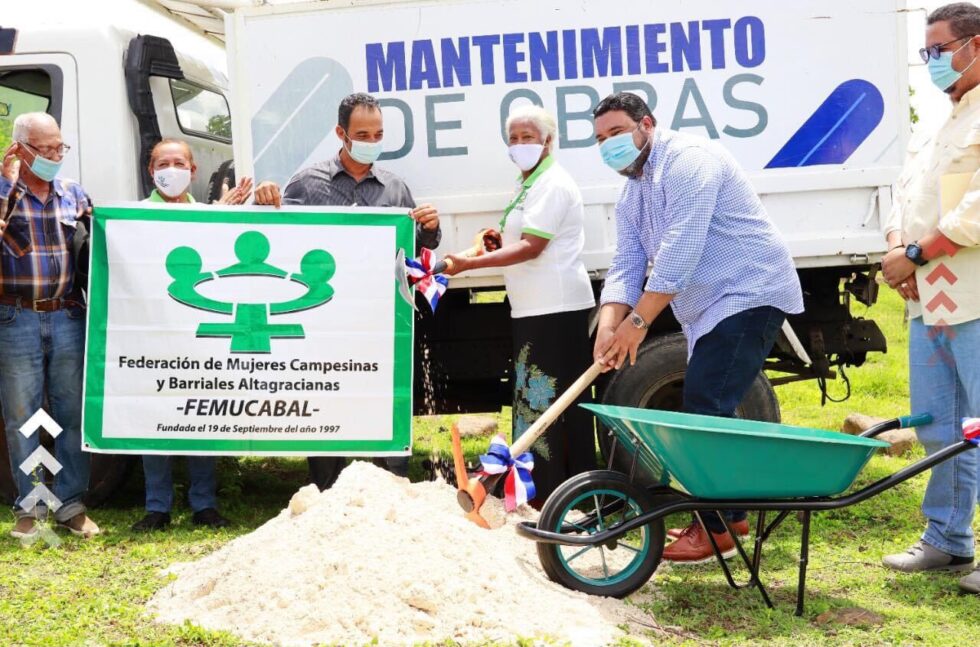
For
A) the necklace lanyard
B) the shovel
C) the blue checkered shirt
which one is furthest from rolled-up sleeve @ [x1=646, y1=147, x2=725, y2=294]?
the necklace lanyard

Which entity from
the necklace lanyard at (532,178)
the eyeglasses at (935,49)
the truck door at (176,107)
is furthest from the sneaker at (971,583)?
the truck door at (176,107)

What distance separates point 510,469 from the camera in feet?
13.9

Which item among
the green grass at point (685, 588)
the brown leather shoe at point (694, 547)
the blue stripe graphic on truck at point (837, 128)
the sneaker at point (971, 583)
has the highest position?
the blue stripe graphic on truck at point (837, 128)

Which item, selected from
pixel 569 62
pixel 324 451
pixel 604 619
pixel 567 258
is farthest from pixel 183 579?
pixel 569 62

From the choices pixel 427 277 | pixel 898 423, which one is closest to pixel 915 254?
pixel 898 423

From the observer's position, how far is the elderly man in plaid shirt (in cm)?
496

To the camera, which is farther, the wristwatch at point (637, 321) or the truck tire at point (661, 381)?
the truck tire at point (661, 381)

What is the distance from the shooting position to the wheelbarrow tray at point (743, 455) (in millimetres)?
3672

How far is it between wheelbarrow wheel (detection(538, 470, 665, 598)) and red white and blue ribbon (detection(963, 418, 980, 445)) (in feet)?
3.54

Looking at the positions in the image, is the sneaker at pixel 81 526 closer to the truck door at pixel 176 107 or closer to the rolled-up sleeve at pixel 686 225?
the truck door at pixel 176 107

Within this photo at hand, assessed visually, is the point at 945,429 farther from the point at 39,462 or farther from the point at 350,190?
the point at 39,462

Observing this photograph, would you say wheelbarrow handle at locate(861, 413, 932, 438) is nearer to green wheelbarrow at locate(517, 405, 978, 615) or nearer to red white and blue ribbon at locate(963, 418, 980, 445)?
green wheelbarrow at locate(517, 405, 978, 615)

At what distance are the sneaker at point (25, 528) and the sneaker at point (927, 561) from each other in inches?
150

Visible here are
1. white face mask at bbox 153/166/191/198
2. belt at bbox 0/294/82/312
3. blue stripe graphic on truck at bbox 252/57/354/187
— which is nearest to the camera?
belt at bbox 0/294/82/312
